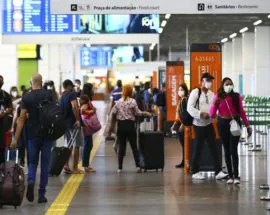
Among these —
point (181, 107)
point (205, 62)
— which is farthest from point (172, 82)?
point (181, 107)

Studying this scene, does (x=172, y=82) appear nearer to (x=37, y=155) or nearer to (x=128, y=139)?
(x=128, y=139)

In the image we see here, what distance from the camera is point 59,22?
24.2 m

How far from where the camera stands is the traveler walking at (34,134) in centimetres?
1081

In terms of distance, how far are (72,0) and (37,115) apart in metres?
2.65

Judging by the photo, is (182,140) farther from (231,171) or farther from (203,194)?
(203,194)

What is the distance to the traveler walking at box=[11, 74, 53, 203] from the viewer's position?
426 inches

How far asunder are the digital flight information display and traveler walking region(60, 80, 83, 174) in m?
8.63

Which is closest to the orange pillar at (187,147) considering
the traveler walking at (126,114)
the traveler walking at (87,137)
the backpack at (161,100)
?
the traveler walking at (126,114)

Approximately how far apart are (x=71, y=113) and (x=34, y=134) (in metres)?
4.14

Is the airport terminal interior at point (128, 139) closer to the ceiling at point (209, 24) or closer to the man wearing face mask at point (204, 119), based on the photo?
the man wearing face mask at point (204, 119)

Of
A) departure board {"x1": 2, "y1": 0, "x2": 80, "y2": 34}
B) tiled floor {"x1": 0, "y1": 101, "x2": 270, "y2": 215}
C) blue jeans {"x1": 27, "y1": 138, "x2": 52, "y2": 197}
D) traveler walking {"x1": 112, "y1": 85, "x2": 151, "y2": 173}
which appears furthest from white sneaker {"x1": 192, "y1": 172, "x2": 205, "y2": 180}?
departure board {"x1": 2, "y1": 0, "x2": 80, "y2": 34}

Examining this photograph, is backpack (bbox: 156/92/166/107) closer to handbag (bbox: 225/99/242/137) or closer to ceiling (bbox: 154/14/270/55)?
ceiling (bbox: 154/14/270/55)

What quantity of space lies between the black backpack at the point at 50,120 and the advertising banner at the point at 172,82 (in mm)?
14822

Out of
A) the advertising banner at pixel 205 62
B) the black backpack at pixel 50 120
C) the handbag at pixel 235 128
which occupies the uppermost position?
Answer: the advertising banner at pixel 205 62
